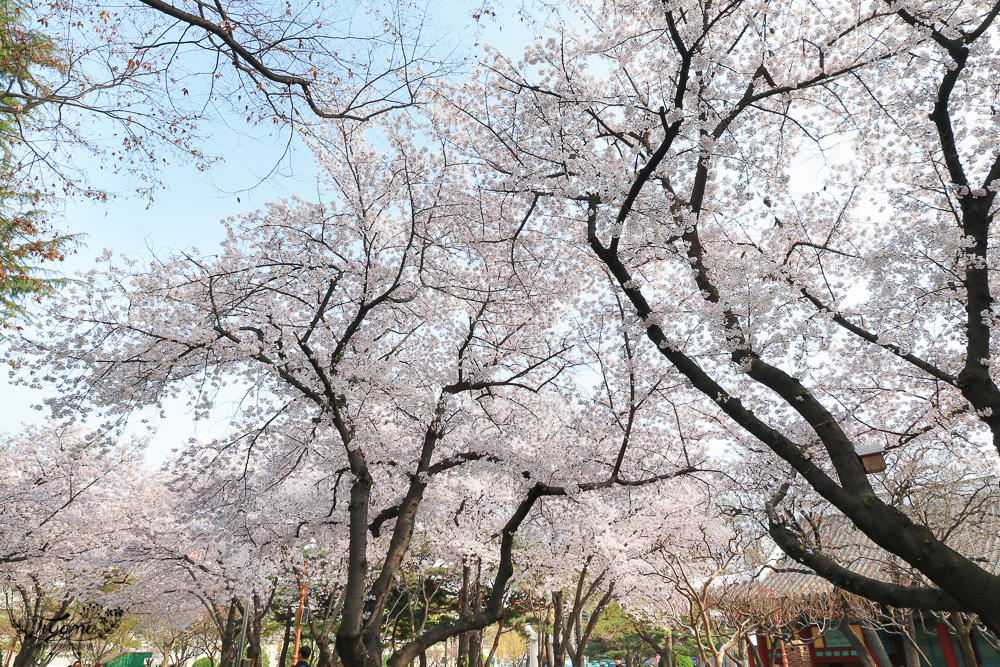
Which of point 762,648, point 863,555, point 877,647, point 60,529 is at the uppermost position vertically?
point 60,529

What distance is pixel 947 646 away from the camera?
12.9 meters

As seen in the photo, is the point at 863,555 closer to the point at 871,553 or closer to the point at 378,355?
the point at 871,553

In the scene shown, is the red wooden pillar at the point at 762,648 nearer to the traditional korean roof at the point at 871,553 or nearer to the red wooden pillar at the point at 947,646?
the traditional korean roof at the point at 871,553

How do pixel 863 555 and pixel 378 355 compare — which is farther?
pixel 863 555

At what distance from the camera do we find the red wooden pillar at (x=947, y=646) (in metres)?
12.7

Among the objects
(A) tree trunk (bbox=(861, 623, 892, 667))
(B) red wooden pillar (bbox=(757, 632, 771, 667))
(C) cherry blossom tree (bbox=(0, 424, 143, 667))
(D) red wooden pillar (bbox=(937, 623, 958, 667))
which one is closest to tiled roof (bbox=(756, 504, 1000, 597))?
(A) tree trunk (bbox=(861, 623, 892, 667))

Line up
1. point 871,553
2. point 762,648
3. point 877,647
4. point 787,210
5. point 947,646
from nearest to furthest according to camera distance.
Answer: point 787,210 → point 947,646 → point 877,647 → point 871,553 → point 762,648

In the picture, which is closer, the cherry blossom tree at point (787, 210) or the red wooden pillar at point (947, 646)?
the cherry blossom tree at point (787, 210)

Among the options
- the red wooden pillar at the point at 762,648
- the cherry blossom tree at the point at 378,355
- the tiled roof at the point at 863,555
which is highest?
the cherry blossom tree at the point at 378,355

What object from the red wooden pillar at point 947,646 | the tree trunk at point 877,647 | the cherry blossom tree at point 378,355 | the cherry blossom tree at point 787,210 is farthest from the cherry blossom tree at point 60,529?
the red wooden pillar at point 947,646

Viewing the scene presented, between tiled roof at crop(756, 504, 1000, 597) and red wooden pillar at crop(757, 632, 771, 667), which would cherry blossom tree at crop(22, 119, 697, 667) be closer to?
tiled roof at crop(756, 504, 1000, 597)

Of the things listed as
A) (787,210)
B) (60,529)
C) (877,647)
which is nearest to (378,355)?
(787,210)

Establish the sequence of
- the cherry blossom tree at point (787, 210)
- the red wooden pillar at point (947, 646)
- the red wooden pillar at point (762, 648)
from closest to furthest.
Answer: the cherry blossom tree at point (787, 210) → the red wooden pillar at point (947, 646) → the red wooden pillar at point (762, 648)

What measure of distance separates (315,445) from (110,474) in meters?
10.4
